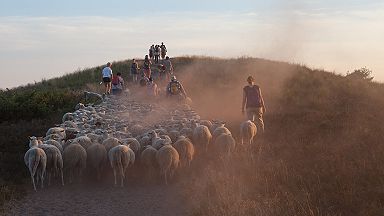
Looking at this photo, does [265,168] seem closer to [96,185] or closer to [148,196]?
[148,196]

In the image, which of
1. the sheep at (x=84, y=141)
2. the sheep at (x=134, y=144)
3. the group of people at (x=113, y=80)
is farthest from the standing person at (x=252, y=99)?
the group of people at (x=113, y=80)

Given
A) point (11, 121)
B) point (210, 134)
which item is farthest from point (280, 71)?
point (210, 134)

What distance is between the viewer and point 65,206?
11977 millimetres

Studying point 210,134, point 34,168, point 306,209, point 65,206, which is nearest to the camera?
point 306,209

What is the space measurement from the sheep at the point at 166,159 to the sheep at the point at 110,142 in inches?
50.0

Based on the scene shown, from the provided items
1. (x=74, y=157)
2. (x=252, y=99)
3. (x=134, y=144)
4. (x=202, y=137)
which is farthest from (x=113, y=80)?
(x=74, y=157)

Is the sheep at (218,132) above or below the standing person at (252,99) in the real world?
below

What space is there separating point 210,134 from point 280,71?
26562 mm

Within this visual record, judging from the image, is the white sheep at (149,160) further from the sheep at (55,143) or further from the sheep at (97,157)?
the sheep at (55,143)

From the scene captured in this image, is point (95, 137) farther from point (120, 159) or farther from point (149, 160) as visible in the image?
point (149, 160)

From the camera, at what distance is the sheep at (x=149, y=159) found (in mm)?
13961

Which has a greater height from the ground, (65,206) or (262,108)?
(262,108)

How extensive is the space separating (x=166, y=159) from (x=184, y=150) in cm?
103

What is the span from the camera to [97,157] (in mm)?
13703
